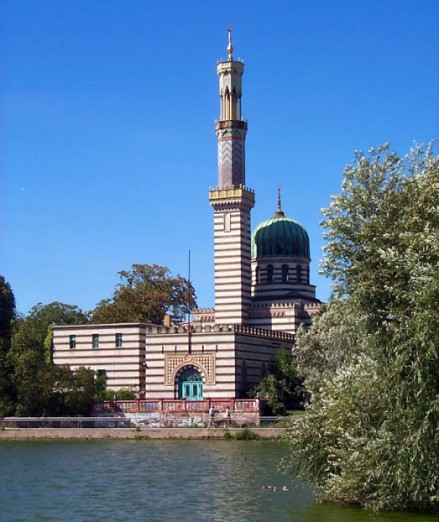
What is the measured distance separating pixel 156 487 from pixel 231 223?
43253mm

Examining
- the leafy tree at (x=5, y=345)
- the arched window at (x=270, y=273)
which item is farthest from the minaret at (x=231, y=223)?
the leafy tree at (x=5, y=345)

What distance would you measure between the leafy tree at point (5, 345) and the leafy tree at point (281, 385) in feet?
46.9

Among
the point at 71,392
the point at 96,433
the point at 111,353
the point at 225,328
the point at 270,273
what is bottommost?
the point at 96,433

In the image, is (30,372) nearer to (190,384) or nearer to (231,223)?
(190,384)

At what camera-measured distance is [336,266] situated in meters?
27.5

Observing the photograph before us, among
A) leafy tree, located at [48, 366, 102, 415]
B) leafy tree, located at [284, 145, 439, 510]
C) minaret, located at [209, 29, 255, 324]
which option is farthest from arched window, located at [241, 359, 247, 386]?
leafy tree, located at [284, 145, 439, 510]

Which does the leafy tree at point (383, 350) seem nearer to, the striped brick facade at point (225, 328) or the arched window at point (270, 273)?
the striped brick facade at point (225, 328)

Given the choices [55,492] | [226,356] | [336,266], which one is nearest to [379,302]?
[336,266]

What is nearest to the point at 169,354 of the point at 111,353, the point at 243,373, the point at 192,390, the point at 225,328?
the point at 192,390

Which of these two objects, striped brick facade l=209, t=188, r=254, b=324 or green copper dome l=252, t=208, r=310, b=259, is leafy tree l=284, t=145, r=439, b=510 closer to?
striped brick facade l=209, t=188, r=254, b=324

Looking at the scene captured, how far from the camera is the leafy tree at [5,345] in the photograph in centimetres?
6169

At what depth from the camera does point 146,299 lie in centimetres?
8700

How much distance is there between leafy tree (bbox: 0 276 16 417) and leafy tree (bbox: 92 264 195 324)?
689cm

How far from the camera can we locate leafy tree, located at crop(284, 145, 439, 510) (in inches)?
947
